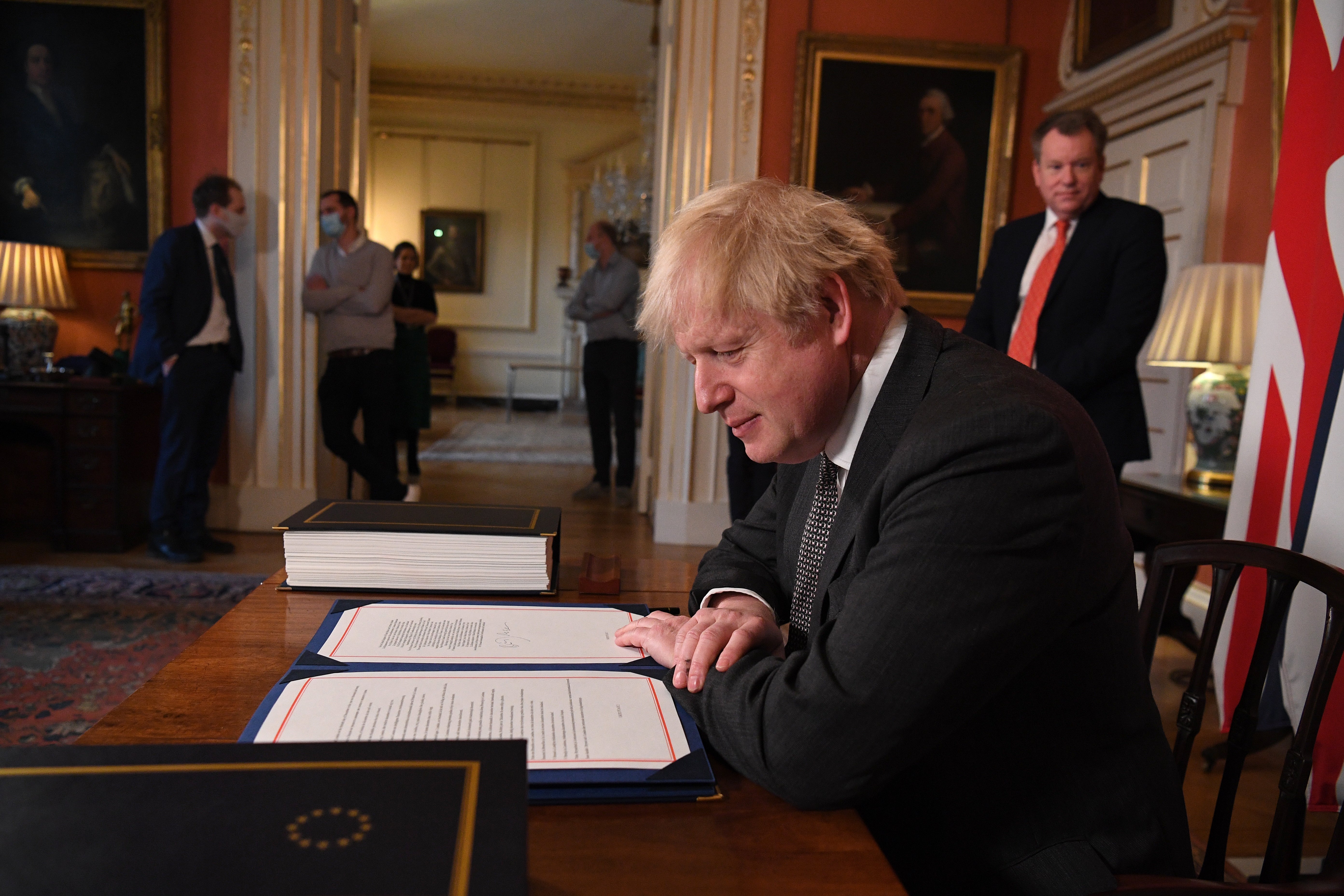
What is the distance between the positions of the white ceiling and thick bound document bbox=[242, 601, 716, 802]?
25.6 ft

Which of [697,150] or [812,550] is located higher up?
[697,150]

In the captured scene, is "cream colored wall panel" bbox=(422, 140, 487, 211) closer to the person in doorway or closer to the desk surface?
the person in doorway

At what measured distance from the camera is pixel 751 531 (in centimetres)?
137

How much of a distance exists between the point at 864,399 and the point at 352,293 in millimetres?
4065

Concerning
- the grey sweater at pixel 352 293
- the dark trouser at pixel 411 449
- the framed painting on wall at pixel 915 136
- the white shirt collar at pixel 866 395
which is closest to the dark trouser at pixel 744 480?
the framed painting on wall at pixel 915 136

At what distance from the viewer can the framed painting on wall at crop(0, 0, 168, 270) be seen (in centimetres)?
456

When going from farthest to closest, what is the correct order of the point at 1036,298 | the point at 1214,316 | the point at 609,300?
the point at 609,300
the point at 1214,316
the point at 1036,298

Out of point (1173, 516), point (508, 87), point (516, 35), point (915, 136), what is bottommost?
point (1173, 516)

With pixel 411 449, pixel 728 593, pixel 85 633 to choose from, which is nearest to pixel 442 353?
pixel 411 449

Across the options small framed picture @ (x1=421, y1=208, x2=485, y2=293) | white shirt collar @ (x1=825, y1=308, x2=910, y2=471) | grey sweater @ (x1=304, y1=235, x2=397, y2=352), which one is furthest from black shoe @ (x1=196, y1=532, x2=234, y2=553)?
small framed picture @ (x1=421, y1=208, x2=485, y2=293)

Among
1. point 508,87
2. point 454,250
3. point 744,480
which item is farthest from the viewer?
point 454,250

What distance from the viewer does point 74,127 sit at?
182 inches

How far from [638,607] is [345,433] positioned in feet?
13.0

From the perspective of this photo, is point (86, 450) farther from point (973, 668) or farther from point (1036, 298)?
point (973, 668)
